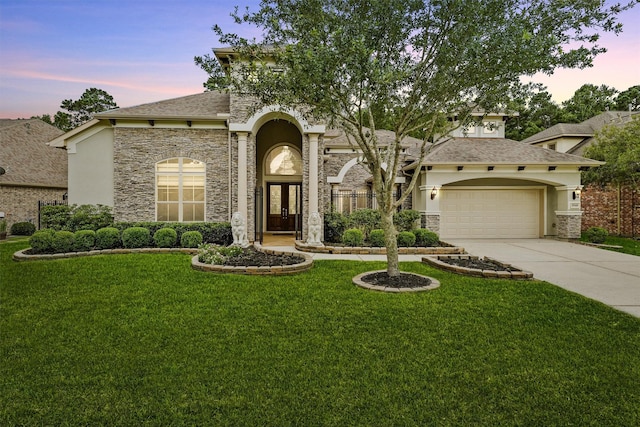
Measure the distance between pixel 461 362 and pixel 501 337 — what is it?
95 cm

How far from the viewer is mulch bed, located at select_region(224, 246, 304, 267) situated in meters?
7.71

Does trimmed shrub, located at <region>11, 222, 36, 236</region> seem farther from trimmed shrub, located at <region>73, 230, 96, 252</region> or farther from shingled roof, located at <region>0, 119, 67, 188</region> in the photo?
trimmed shrub, located at <region>73, 230, 96, 252</region>

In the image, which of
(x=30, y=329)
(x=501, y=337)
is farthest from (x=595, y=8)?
(x=30, y=329)

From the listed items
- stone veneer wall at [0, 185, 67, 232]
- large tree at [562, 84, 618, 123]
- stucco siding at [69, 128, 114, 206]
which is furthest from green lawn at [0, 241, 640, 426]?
large tree at [562, 84, 618, 123]

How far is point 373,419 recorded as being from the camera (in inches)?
103

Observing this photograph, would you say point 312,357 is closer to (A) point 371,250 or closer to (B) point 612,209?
(A) point 371,250

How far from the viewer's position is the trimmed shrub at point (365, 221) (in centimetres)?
1199

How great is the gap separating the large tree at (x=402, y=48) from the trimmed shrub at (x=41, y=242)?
695cm

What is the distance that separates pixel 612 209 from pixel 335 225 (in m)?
14.4

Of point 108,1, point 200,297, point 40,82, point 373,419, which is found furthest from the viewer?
point 40,82

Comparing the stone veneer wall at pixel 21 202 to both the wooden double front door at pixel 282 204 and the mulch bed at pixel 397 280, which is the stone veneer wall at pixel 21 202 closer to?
the wooden double front door at pixel 282 204

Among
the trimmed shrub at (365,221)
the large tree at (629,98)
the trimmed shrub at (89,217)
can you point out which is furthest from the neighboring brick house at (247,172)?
the large tree at (629,98)

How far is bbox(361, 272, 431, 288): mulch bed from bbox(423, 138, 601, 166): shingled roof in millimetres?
7449

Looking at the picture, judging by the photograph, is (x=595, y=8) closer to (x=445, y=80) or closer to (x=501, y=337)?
(x=445, y=80)
